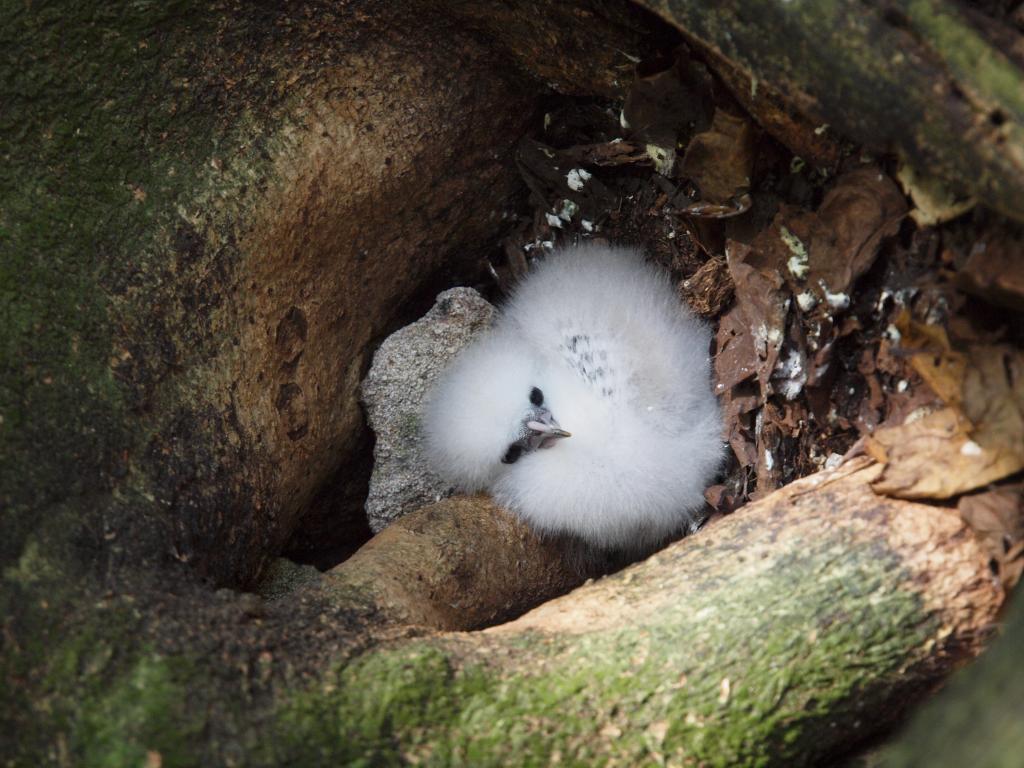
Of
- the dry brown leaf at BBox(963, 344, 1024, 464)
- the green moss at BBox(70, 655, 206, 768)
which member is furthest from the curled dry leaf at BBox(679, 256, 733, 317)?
the green moss at BBox(70, 655, 206, 768)

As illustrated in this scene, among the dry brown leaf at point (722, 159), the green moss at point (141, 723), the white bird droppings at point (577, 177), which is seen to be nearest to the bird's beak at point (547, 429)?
the white bird droppings at point (577, 177)

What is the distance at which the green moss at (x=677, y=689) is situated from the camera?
1.50 m

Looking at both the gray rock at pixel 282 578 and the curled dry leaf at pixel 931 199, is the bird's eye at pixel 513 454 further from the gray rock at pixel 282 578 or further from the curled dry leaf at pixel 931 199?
the curled dry leaf at pixel 931 199

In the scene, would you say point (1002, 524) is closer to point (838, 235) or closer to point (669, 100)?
point (838, 235)

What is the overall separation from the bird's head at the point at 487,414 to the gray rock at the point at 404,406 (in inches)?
1.5

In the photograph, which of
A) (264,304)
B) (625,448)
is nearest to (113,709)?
(264,304)

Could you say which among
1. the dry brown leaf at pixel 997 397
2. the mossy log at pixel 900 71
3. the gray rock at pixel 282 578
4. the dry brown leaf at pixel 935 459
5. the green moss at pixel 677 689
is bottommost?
the gray rock at pixel 282 578

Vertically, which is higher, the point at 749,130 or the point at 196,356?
the point at 749,130

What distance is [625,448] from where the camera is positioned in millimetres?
2441

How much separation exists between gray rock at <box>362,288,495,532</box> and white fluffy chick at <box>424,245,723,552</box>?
44 millimetres

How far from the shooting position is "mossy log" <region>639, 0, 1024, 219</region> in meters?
1.38

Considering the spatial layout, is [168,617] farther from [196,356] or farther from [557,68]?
[557,68]

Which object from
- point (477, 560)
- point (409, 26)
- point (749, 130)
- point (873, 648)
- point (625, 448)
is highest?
point (749, 130)

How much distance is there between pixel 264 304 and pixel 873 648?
141 cm
